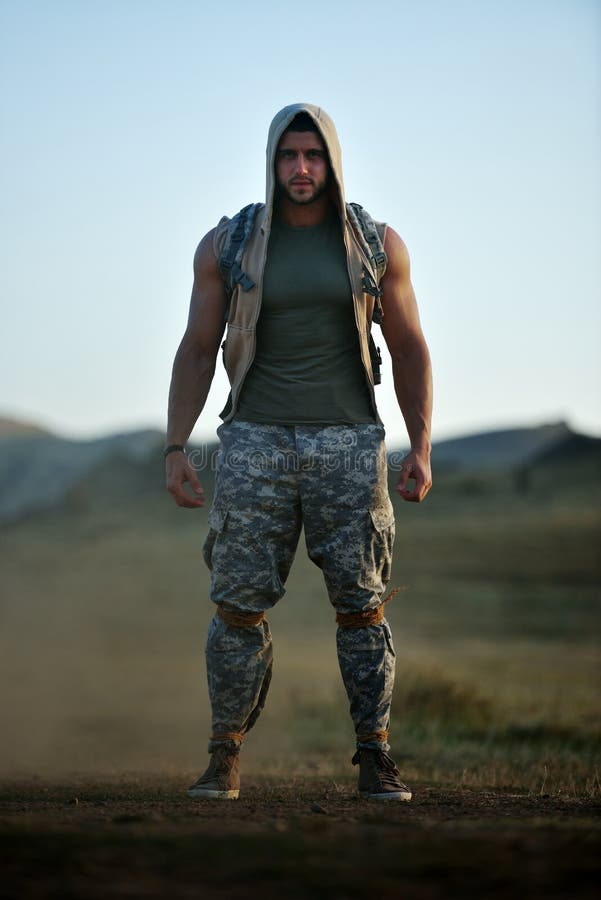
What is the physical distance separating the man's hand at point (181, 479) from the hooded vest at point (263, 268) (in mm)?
249

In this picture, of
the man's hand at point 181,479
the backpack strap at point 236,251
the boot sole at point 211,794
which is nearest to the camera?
the boot sole at point 211,794

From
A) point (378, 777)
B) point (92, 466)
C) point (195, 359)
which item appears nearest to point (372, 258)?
point (195, 359)

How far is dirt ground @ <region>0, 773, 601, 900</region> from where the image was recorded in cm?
292

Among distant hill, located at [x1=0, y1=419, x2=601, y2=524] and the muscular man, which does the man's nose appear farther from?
distant hill, located at [x1=0, y1=419, x2=601, y2=524]

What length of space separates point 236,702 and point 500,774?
2647mm

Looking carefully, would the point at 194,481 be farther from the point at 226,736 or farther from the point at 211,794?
the point at 211,794

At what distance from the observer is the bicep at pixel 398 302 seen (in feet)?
18.1

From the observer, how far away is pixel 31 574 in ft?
123

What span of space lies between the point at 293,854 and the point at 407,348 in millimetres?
2798

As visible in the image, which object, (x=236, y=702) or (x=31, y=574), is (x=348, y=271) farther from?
(x=31, y=574)

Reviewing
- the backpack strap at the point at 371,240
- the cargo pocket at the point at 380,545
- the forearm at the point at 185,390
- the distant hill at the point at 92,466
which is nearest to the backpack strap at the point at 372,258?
the backpack strap at the point at 371,240

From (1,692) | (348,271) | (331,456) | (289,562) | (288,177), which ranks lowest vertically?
(1,692)

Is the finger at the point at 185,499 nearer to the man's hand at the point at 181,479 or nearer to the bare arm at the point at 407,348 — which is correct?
the man's hand at the point at 181,479

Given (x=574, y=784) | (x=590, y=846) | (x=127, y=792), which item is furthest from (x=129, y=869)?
(x=574, y=784)
